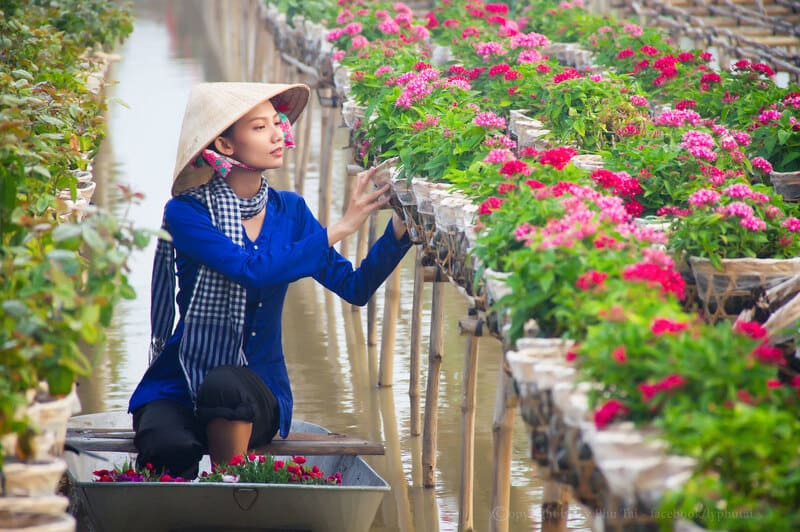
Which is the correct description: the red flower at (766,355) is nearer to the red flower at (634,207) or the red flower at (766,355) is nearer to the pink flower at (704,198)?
the pink flower at (704,198)

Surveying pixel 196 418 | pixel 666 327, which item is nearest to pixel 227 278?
pixel 196 418

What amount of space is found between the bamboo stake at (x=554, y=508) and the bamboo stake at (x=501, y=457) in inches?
19.2

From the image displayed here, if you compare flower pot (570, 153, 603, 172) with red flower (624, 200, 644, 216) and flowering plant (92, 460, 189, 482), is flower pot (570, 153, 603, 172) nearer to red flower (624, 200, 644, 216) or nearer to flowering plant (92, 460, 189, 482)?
red flower (624, 200, 644, 216)

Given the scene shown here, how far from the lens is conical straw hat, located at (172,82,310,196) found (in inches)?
166

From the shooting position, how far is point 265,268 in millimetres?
4113

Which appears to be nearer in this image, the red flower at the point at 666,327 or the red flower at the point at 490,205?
the red flower at the point at 666,327

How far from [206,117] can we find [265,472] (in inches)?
46.1

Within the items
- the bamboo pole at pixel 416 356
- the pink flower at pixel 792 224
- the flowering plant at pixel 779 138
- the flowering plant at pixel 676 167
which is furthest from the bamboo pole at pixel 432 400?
the pink flower at pixel 792 224

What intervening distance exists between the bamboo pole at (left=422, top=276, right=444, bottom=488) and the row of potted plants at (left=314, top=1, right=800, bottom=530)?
2.37ft

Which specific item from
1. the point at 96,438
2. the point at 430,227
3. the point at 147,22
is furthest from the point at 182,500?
the point at 147,22

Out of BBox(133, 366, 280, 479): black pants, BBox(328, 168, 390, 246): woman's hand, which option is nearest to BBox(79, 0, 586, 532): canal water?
BBox(133, 366, 280, 479): black pants

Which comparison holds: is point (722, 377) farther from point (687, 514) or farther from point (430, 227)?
point (430, 227)

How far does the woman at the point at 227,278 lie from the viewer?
4.11 m

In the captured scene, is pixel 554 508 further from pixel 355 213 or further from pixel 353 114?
pixel 353 114
